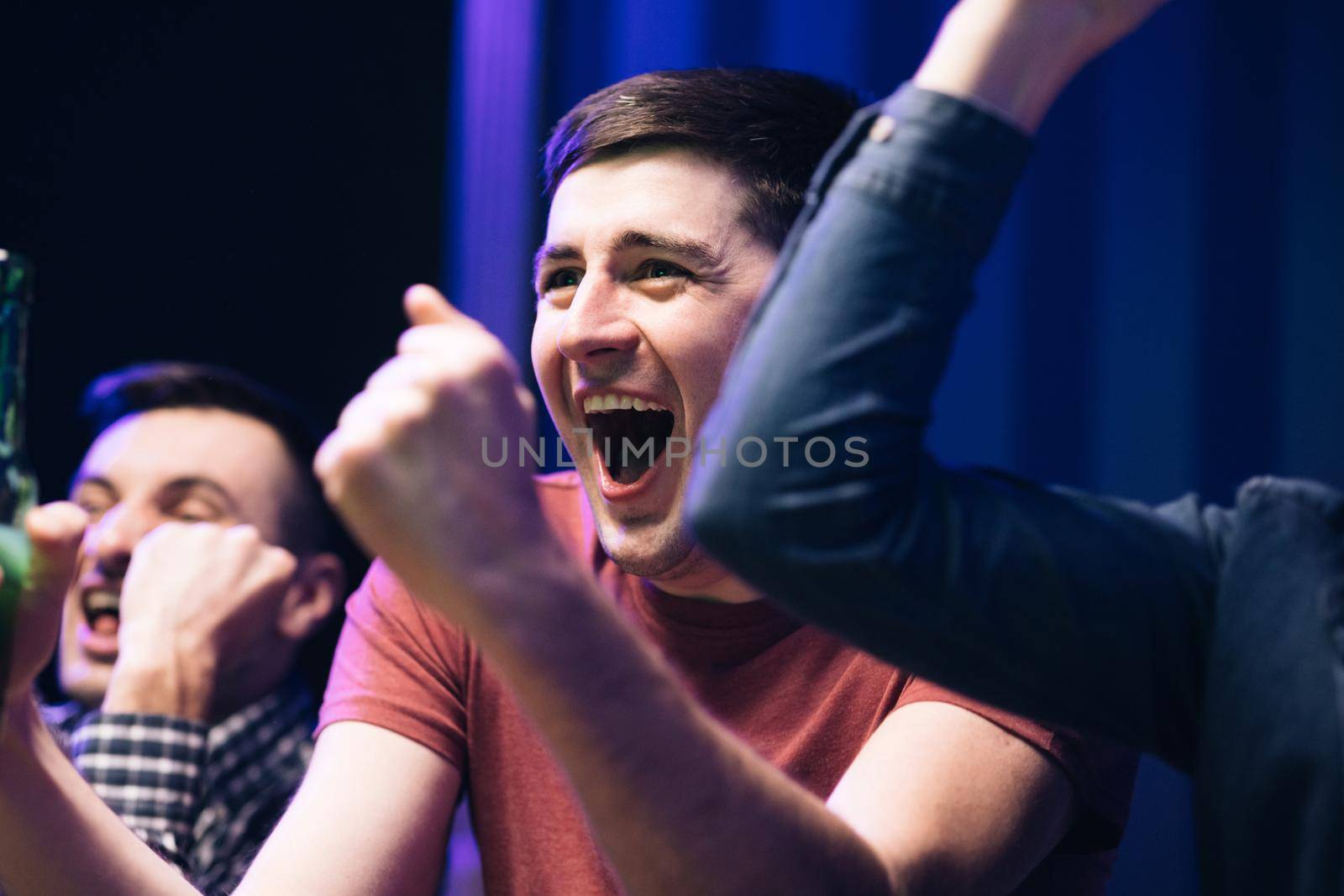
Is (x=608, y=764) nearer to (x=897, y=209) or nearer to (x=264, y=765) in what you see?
(x=897, y=209)

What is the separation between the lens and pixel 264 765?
156 cm

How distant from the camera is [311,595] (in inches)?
71.5

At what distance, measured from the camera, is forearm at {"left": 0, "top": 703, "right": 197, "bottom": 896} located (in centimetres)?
86

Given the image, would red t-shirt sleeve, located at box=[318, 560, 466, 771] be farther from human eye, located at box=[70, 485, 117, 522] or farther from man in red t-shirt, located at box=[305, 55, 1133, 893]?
human eye, located at box=[70, 485, 117, 522]

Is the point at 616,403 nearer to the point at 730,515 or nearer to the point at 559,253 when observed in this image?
the point at 559,253

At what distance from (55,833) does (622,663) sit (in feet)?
1.86

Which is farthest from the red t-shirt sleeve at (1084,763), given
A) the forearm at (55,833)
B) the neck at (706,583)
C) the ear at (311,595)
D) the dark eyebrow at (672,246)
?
the ear at (311,595)

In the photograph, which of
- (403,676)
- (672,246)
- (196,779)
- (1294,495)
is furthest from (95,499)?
(1294,495)

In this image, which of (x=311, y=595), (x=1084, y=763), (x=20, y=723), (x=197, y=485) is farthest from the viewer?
(x=311, y=595)

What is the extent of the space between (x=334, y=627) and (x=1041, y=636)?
1688 mm

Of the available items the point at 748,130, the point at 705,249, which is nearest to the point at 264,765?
the point at 705,249

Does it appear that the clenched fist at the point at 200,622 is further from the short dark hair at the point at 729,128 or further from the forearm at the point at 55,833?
the short dark hair at the point at 729,128

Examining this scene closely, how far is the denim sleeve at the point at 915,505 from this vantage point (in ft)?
1.76

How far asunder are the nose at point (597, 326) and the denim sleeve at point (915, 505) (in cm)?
66
